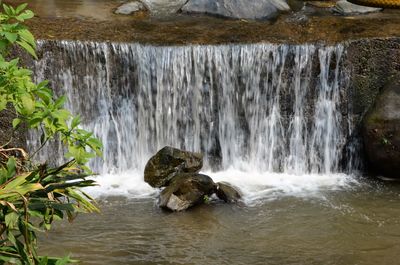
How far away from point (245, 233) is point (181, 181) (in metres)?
1.05

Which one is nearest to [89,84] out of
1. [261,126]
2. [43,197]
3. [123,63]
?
[123,63]

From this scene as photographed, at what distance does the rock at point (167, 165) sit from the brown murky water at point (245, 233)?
0.42 m

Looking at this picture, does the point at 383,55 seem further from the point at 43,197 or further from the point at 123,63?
the point at 43,197

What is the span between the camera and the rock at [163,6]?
411 inches

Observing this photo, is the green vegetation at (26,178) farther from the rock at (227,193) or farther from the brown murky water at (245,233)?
the rock at (227,193)

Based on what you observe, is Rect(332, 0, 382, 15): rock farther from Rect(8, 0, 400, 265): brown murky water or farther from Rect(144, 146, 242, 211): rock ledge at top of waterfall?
Rect(144, 146, 242, 211): rock ledge at top of waterfall

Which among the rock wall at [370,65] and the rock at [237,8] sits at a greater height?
the rock at [237,8]

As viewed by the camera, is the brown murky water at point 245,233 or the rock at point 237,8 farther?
the rock at point 237,8

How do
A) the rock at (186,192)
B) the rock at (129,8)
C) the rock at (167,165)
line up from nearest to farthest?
the rock at (186,192), the rock at (167,165), the rock at (129,8)

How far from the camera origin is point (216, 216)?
6746 millimetres

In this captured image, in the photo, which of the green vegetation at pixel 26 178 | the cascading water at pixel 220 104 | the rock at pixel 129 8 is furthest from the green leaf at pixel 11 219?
the rock at pixel 129 8

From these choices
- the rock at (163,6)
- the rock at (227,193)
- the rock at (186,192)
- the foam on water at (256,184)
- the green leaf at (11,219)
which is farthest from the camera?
the rock at (163,6)

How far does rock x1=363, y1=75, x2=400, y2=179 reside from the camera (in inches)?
308

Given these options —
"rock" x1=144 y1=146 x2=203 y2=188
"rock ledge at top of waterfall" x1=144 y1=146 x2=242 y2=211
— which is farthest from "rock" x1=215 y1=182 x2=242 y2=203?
"rock" x1=144 y1=146 x2=203 y2=188
